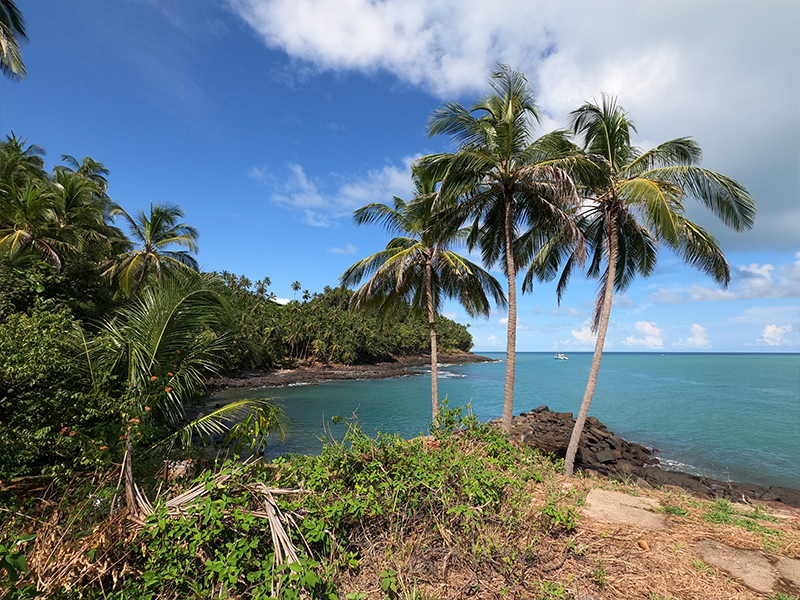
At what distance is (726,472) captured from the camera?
12961 mm

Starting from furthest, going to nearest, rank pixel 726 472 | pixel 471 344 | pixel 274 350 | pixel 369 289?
1. pixel 471 344
2. pixel 274 350
3. pixel 726 472
4. pixel 369 289

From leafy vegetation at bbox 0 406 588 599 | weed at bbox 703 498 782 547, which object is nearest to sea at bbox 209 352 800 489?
leafy vegetation at bbox 0 406 588 599

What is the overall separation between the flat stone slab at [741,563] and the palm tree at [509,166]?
15.2 ft

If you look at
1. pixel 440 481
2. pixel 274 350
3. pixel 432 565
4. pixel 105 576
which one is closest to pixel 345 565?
pixel 432 565

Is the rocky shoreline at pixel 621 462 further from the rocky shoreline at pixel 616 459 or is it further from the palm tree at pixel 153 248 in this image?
the palm tree at pixel 153 248

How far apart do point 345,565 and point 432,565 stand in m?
0.78

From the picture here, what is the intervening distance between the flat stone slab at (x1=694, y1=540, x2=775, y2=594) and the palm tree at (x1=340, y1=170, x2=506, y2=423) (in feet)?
22.6

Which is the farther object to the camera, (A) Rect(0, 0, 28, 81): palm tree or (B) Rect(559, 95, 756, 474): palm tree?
(A) Rect(0, 0, 28, 81): palm tree

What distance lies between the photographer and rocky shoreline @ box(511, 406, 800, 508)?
9719mm

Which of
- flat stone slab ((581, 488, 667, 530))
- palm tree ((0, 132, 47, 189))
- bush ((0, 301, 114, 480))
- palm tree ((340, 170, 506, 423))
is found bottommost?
flat stone slab ((581, 488, 667, 530))

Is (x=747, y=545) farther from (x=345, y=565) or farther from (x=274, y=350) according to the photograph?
(x=274, y=350)

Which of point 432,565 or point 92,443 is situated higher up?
point 92,443

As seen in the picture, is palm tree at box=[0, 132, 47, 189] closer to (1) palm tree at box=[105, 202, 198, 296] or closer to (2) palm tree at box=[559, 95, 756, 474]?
(1) palm tree at box=[105, 202, 198, 296]

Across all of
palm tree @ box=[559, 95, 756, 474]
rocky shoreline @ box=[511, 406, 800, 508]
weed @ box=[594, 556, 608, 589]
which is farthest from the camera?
rocky shoreline @ box=[511, 406, 800, 508]
